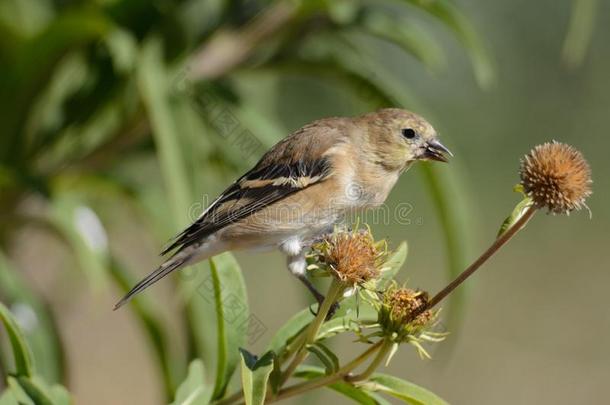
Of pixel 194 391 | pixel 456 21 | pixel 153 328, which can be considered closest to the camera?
pixel 194 391

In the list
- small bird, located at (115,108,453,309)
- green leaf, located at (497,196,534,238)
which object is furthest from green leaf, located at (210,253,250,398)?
small bird, located at (115,108,453,309)

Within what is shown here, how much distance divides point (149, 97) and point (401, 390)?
1.10m

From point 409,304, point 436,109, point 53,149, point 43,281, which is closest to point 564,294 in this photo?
point 436,109

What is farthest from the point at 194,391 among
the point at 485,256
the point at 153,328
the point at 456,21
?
the point at 456,21

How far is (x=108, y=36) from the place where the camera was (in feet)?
6.86

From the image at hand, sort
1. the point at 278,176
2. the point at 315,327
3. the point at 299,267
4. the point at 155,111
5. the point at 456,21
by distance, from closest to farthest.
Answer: the point at 315,327 → the point at 299,267 → the point at 278,176 → the point at 155,111 → the point at 456,21

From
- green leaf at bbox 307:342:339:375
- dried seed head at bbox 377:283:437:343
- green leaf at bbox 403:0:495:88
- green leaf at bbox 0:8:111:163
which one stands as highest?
green leaf at bbox 0:8:111:163

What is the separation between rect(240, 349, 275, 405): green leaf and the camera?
102 centimetres

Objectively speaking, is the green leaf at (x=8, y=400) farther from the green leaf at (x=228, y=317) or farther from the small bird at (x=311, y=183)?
the small bird at (x=311, y=183)

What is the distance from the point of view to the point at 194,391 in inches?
47.5

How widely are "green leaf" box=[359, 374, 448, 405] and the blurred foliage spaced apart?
0.98m

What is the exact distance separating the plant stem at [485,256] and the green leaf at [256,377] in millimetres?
184

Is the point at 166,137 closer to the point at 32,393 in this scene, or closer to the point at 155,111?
the point at 155,111

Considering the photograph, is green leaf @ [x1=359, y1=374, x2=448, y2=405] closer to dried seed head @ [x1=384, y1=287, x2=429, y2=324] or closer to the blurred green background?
dried seed head @ [x1=384, y1=287, x2=429, y2=324]
